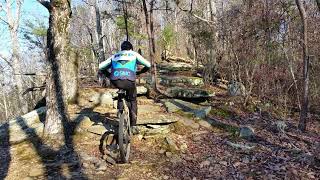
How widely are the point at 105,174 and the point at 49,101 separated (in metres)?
2.33

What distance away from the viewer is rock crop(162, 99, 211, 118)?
8766 mm

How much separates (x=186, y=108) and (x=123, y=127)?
11.3ft

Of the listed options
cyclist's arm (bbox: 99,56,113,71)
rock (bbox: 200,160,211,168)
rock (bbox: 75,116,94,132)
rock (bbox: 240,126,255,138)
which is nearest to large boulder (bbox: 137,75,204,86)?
rock (bbox: 75,116,94,132)

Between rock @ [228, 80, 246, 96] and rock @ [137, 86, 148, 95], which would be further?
rock @ [228, 80, 246, 96]

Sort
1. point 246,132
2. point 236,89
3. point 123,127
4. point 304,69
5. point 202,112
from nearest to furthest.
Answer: point 123,127 → point 246,132 → point 304,69 → point 202,112 → point 236,89

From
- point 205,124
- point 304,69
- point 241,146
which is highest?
point 304,69

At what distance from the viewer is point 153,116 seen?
8102 millimetres

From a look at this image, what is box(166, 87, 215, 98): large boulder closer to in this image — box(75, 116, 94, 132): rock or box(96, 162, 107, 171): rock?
box(75, 116, 94, 132): rock

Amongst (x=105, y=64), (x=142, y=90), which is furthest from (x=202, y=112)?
(x=105, y=64)

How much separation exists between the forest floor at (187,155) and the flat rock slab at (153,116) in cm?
3

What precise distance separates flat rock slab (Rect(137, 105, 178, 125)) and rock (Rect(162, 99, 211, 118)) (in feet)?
0.84

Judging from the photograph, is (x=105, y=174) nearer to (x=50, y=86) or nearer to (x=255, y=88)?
(x=50, y=86)

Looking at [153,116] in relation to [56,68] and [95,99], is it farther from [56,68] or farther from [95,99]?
[56,68]

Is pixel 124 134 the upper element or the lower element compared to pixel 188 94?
lower
